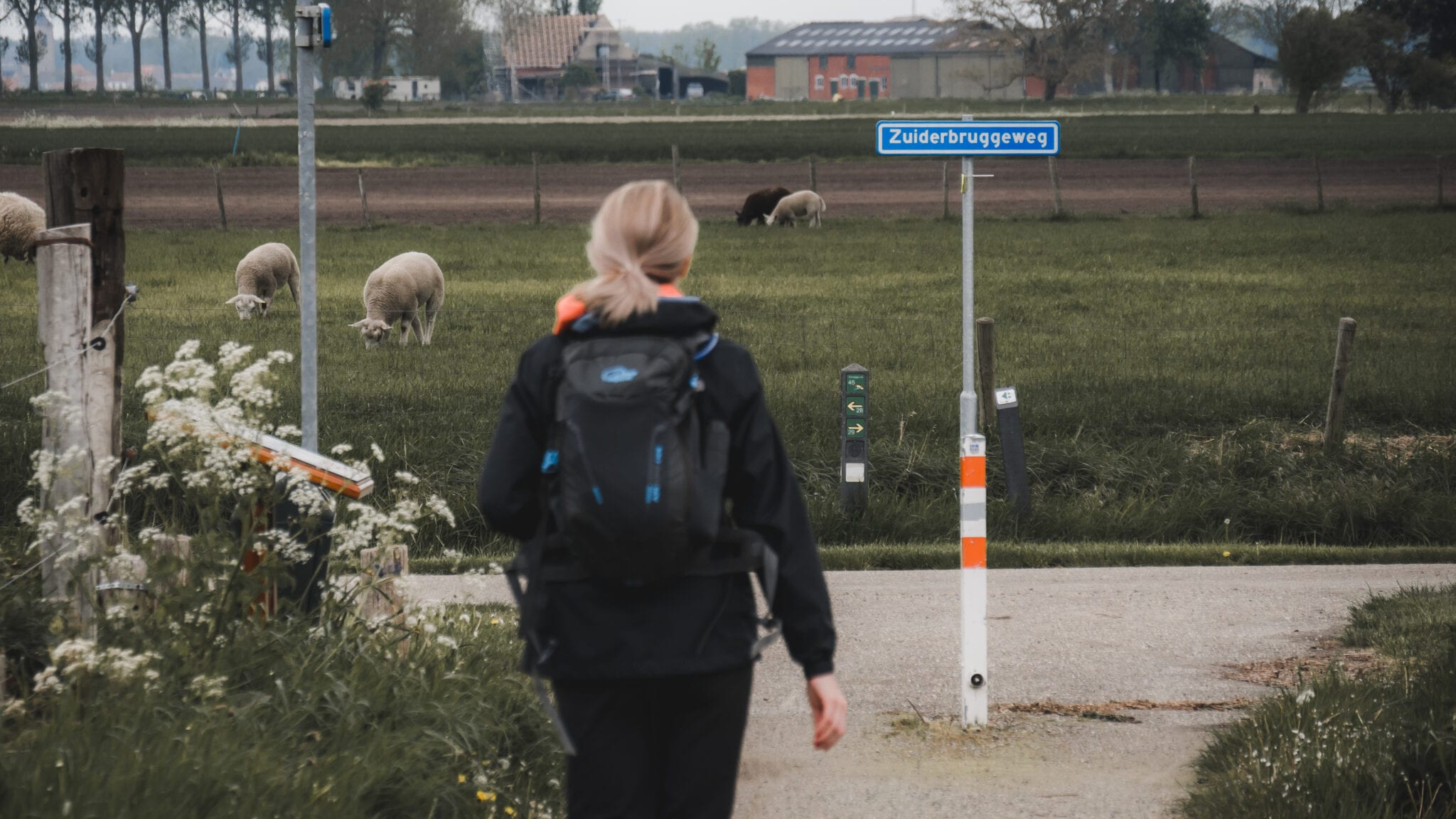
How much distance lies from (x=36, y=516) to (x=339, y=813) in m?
1.64

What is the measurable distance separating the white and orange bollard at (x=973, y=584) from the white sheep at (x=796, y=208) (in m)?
26.6

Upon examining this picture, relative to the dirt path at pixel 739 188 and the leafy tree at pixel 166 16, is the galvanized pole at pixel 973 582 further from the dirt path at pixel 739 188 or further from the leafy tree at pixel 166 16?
the leafy tree at pixel 166 16

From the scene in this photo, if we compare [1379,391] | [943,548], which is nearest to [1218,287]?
[1379,391]

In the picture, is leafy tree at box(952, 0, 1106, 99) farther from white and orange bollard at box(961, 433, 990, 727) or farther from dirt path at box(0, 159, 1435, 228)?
white and orange bollard at box(961, 433, 990, 727)

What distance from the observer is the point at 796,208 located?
32688 mm

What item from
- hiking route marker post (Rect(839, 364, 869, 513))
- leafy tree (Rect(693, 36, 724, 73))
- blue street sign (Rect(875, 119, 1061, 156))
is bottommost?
hiking route marker post (Rect(839, 364, 869, 513))

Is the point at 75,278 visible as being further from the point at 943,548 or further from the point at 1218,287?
the point at 1218,287

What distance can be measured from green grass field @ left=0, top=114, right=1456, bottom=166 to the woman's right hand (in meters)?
46.4

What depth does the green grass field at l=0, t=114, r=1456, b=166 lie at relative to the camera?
167 feet

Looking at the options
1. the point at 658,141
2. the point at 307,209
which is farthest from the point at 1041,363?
the point at 658,141

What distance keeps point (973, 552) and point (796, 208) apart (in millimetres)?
27128

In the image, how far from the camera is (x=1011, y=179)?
144ft

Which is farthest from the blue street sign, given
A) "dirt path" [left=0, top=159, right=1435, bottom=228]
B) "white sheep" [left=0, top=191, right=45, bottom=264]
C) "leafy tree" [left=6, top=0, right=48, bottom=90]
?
"leafy tree" [left=6, top=0, right=48, bottom=90]

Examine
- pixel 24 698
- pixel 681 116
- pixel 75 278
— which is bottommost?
pixel 24 698
